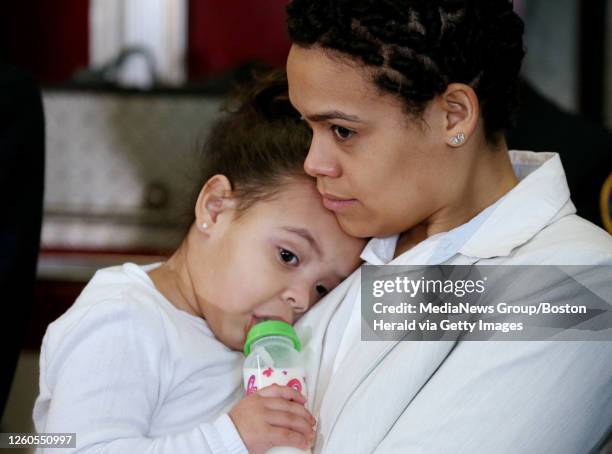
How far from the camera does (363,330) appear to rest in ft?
3.38

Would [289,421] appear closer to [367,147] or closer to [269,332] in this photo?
[269,332]

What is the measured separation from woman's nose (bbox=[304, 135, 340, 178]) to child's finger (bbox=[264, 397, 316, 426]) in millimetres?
283

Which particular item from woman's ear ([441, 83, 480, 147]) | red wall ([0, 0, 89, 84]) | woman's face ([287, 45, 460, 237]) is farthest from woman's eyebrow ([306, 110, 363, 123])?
red wall ([0, 0, 89, 84])

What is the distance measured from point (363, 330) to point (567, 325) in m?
0.26

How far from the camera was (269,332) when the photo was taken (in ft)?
3.51

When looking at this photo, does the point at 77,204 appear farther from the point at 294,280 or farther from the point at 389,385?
the point at 389,385

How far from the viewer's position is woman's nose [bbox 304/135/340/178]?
1.02 m

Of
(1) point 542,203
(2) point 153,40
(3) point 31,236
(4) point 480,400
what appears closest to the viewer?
(4) point 480,400

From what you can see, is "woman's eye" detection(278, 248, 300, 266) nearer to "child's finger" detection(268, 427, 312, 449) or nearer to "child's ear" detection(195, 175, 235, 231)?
"child's ear" detection(195, 175, 235, 231)

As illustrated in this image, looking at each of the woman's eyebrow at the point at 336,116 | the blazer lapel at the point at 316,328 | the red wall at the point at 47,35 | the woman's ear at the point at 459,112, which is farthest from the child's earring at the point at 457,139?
the red wall at the point at 47,35

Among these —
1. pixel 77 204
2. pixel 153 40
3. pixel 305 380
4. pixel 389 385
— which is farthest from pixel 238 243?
pixel 153 40

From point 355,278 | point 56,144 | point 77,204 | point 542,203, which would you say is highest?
point 542,203

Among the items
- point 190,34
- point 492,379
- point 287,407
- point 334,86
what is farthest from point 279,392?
point 190,34

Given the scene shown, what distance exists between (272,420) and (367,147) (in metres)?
0.34
